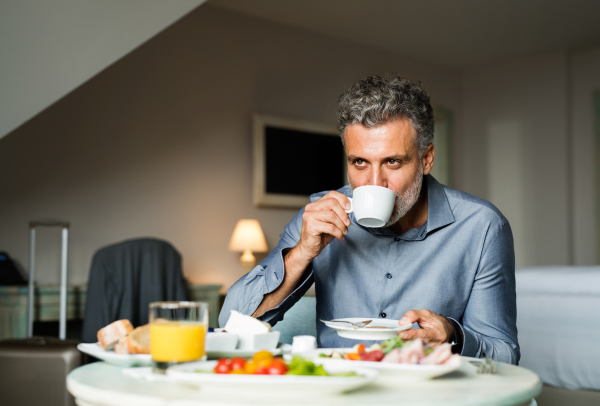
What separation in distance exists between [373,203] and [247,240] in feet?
9.27

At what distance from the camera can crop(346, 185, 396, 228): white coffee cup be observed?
3.92ft

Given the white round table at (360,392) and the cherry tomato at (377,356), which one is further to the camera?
the cherry tomato at (377,356)

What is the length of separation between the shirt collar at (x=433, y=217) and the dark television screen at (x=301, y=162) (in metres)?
2.93

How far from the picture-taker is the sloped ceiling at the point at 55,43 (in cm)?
203

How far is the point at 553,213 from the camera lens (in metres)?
5.28

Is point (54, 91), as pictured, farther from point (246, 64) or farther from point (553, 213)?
point (553, 213)

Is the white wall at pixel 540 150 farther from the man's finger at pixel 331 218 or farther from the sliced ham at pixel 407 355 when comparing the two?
the sliced ham at pixel 407 355

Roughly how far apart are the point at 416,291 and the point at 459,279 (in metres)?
0.10

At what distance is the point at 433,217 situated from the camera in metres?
1.45

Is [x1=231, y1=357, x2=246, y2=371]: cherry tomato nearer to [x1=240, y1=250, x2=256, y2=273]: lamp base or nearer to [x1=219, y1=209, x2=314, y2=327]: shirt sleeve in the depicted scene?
[x1=219, y1=209, x2=314, y2=327]: shirt sleeve

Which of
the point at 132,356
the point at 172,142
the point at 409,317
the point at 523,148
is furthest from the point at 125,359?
the point at 523,148

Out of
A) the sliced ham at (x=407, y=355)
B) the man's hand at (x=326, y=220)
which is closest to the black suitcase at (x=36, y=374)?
the man's hand at (x=326, y=220)

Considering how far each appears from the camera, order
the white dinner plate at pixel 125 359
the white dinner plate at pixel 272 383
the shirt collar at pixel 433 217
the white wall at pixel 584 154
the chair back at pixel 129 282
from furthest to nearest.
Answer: the white wall at pixel 584 154
the chair back at pixel 129 282
the shirt collar at pixel 433 217
the white dinner plate at pixel 125 359
the white dinner plate at pixel 272 383

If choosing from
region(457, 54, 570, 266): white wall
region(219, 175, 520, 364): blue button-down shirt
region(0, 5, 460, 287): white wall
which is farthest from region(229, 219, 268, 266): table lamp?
region(457, 54, 570, 266): white wall
